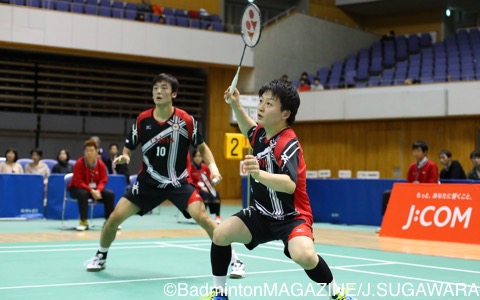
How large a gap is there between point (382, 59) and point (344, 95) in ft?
11.9

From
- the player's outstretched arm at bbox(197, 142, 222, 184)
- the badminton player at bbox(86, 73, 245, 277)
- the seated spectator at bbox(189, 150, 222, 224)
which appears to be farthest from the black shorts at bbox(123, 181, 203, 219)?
the seated spectator at bbox(189, 150, 222, 224)

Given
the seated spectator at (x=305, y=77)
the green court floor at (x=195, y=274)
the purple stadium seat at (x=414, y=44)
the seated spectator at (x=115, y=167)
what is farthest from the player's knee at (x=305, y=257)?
the purple stadium seat at (x=414, y=44)

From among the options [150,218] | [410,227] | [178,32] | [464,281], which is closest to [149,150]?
[464,281]

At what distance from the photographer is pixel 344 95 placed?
22188 millimetres

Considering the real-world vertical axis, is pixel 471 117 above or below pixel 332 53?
below

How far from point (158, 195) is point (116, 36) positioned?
14.9 m

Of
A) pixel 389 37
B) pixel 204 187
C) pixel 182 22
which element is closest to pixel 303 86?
pixel 182 22

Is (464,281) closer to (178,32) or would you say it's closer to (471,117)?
(471,117)

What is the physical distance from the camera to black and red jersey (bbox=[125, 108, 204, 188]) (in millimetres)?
6770

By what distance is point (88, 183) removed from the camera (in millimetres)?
Result: 12156

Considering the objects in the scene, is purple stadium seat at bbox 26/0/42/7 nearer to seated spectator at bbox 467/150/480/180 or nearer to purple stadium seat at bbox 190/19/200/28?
purple stadium seat at bbox 190/19/200/28

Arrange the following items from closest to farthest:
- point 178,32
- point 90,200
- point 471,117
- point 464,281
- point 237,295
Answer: point 237,295 → point 464,281 → point 90,200 → point 471,117 → point 178,32

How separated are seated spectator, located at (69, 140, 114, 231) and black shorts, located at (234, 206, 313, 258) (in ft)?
24.8

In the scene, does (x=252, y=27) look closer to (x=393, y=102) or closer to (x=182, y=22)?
(x=393, y=102)
